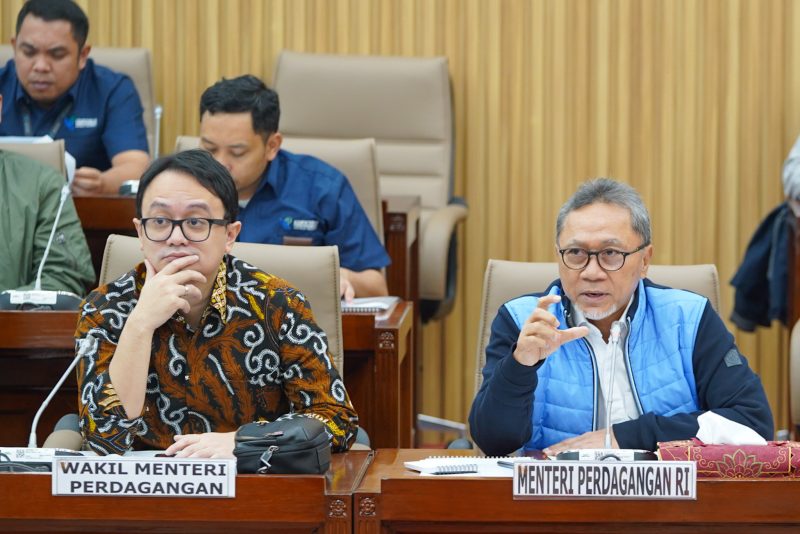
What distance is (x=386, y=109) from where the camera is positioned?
4.63 metres

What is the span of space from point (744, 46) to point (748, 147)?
382mm

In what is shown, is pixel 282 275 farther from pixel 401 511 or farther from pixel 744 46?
pixel 744 46

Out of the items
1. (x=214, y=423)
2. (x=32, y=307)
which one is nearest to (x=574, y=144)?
(x=32, y=307)

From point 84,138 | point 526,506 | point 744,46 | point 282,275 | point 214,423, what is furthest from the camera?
point 744,46

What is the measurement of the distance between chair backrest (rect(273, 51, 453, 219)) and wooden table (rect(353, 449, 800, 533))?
3019mm

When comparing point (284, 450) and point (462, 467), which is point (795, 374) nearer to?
point (462, 467)

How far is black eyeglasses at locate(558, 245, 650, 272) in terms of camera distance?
220cm

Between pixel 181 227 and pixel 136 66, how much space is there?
2.69m

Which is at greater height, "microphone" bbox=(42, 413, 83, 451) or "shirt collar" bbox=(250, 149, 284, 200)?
"shirt collar" bbox=(250, 149, 284, 200)

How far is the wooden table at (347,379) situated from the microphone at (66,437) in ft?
1.22

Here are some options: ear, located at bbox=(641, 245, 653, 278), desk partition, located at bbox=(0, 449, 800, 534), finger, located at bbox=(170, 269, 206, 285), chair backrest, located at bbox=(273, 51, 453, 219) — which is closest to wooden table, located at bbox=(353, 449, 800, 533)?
desk partition, located at bbox=(0, 449, 800, 534)

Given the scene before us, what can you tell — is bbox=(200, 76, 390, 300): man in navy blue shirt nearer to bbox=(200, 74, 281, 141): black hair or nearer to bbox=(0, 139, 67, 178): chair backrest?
bbox=(200, 74, 281, 141): black hair

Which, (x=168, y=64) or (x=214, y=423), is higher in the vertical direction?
(x=168, y=64)

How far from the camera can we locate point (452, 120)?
475 cm
